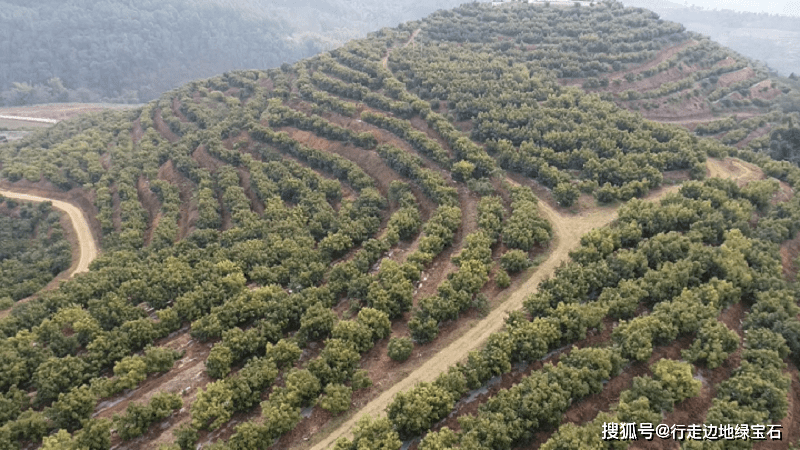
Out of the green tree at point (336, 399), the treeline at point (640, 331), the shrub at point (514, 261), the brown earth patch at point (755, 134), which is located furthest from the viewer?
the brown earth patch at point (755, 134)

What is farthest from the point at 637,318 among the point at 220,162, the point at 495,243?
the point at 220,162

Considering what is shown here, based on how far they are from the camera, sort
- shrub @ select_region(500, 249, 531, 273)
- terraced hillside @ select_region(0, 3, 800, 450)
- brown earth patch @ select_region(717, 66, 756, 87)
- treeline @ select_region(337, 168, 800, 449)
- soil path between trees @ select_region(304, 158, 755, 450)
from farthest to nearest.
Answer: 1. brown earth patch @ select_region(717, 66, 756, 87)
2. shrub @ select_region(500, 249, 531, 273)
3. soil path between trees @ select_region(304, 158, 755, 450)
4. terraced hillside @ select_region(0, 3, 800, 450)
5. treeline @ select_region(337, 168, 800, 449)

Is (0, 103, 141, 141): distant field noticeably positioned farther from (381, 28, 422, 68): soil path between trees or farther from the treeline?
the treeline

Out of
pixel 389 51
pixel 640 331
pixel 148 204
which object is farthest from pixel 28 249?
pixel 640 331

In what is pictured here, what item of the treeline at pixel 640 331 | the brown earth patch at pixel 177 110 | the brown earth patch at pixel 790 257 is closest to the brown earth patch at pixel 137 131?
the brown earth patch at pixel 177 110

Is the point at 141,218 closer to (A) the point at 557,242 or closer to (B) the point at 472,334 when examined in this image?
(B) the point at 472,334

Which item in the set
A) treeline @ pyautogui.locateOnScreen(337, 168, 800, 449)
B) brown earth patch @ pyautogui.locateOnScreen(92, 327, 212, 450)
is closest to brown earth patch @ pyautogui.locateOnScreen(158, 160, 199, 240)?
brown earth patch @ pyautogui.locateOnScreen(92, 327, 212, 450)

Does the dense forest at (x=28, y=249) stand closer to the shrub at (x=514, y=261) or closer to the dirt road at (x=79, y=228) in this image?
the dirt road at (x=79, y=228)
